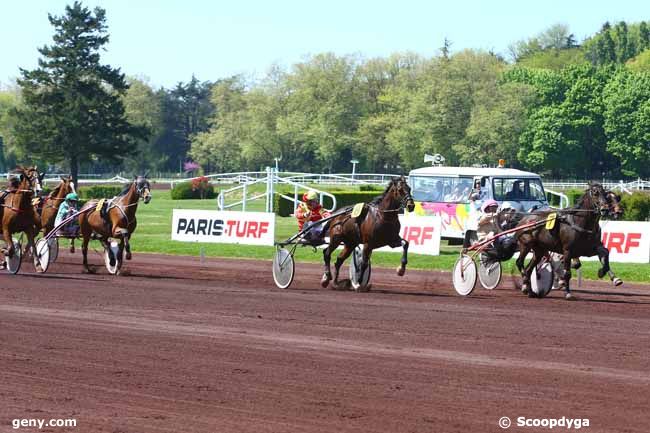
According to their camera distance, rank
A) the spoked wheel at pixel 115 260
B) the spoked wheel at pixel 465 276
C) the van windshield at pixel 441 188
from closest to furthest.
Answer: the spoked wheel at pixel 465 276, the spoked wheel at pixel 115 260, the van windshield at pixel 441 188

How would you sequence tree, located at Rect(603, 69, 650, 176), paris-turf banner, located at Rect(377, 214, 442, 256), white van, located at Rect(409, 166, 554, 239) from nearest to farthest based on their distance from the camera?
paris-turf banner, located at Rect(377, 214, 442, 256) → white van, located at Rect(409, 166, 554, 239) → tree, located at Rect(603, 69, 650, 176)

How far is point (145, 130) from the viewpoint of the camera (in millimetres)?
64062

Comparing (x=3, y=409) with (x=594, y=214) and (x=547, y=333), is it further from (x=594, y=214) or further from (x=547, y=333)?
(x=594, y=214)

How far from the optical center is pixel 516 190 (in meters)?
27.9

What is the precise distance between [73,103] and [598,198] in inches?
1877

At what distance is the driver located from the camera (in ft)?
73.9

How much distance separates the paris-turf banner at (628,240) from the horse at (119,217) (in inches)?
342

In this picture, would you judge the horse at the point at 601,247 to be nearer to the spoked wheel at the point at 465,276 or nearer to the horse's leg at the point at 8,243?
the spoked wheel at the point at 465,276

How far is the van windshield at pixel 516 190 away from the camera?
91.1 feet

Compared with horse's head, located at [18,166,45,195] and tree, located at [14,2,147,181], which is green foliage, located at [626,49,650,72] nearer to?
tree, located at [14,2,147,181]

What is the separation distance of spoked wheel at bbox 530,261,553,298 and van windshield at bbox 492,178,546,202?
10130 mm

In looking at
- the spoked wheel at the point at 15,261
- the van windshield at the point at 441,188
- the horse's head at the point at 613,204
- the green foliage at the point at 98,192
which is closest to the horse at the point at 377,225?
the horse's head at the point at 613,204

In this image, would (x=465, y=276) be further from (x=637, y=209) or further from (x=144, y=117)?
(x=144, y=117)

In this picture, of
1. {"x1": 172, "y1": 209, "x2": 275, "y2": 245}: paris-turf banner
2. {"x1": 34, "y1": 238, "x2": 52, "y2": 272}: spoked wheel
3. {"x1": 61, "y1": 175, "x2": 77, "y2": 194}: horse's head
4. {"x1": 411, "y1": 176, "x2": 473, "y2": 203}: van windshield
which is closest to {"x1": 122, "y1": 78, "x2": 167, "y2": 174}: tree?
{"x1": 172, "y1": 209, "x2": 275, "y2": 245}: paris-turf banner
